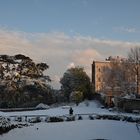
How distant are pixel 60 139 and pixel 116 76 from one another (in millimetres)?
44039

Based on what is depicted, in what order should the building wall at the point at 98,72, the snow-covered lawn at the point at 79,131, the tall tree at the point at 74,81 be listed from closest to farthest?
the snow-covered lawn at the point at 79,131 < the tall tree at the point at 74,81 < the building wall at the point at 98,72

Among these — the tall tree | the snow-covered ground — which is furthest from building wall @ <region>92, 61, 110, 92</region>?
the snow-covered ground

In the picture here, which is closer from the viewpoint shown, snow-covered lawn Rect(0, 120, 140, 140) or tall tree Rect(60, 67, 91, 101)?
snow-covered lawn Rect(0, 120, 140, 140)

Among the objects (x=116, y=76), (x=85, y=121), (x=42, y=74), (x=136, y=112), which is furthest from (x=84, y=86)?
(x=85, y=121)

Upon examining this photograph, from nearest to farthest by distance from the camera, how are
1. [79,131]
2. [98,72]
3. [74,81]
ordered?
[79,131] → [74,81] → [98,72]

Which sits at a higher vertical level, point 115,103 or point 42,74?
point 42,74

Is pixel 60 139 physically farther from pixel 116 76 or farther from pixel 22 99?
pixel 116 76

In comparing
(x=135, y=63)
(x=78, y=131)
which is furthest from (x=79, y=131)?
(x=135, y=63)

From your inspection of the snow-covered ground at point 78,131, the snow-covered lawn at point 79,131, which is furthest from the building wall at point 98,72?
the snow-covered lawn at point 79,131

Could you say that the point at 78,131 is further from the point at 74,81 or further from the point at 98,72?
the point at 98,72

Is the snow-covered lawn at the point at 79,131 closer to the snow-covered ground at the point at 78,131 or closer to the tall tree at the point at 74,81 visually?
the snow-covered ground at the point at 78,131

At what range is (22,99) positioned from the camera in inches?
2504

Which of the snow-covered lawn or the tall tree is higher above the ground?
the tall tree

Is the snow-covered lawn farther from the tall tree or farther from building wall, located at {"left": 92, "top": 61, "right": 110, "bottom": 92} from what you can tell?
building wall, located at {"left": 92, "top": 61, "right": 110, "bottom": 92}
